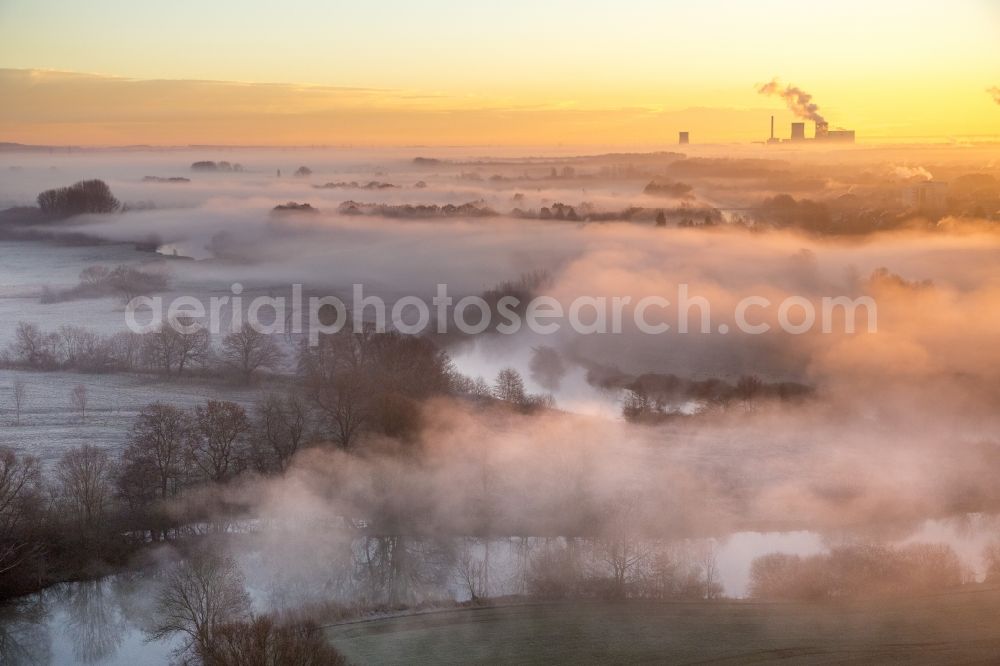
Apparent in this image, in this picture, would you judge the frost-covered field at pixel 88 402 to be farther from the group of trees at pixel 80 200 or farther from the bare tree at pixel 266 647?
the group of trees at pixel 80 200

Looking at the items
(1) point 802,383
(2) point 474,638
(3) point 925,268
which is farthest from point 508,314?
(2) point 474,638

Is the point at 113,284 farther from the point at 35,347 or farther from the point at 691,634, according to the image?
the point at 691,634

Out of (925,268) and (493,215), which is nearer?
(925,268)

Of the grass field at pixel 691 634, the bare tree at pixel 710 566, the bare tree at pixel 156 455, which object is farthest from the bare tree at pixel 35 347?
the bare tree at pixel 710 566

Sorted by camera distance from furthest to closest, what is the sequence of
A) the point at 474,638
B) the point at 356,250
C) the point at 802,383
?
the point at 356,250, the point at 802,383, the point at 474,638

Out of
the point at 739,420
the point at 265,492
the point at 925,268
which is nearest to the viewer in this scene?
the point at 265,492

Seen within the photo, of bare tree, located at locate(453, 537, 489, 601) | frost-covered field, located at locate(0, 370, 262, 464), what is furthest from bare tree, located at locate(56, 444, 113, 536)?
bare tree, located at locate(453, 537, 489, 601)

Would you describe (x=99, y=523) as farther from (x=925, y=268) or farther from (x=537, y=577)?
(x=925, y=268)
